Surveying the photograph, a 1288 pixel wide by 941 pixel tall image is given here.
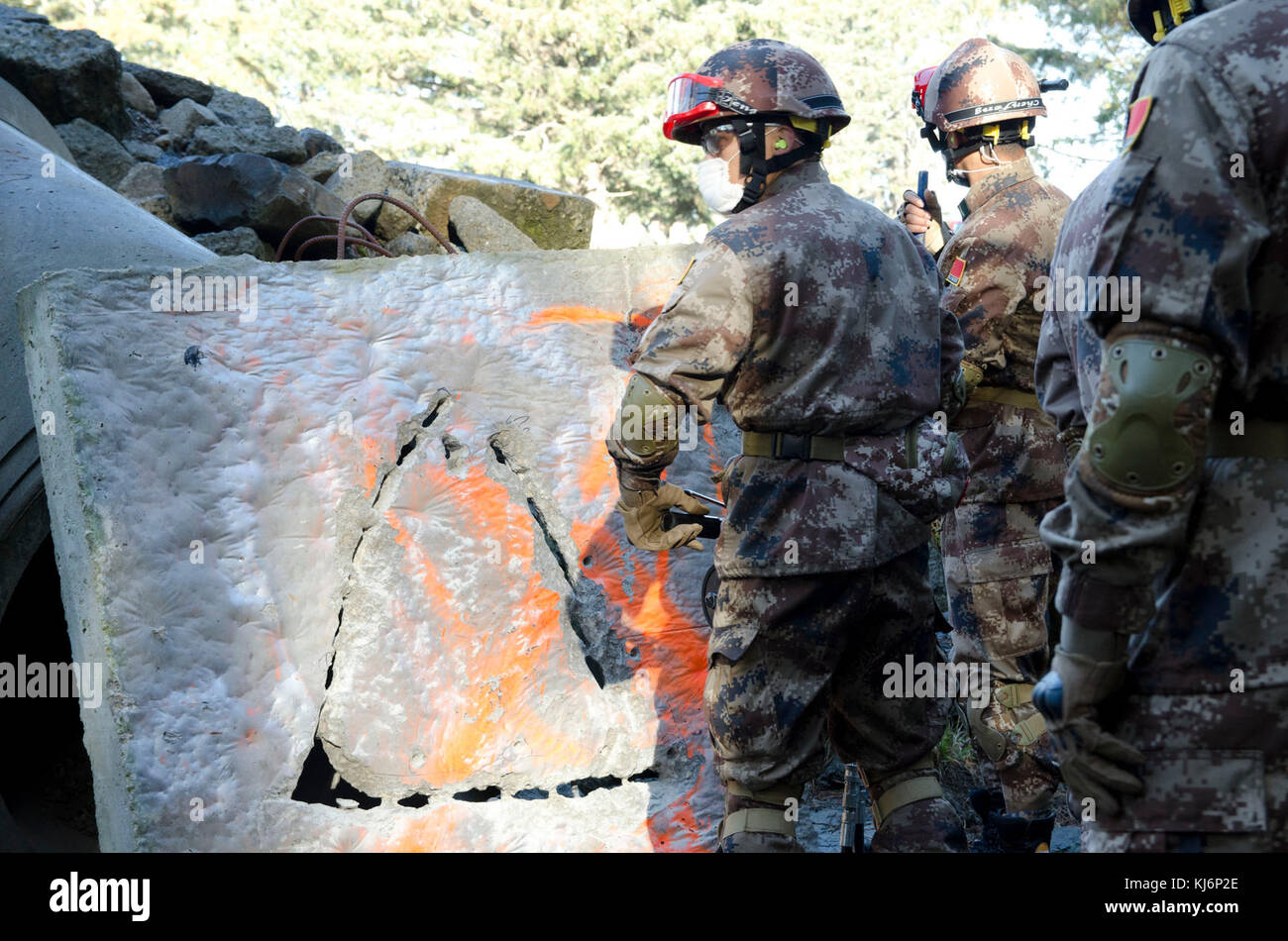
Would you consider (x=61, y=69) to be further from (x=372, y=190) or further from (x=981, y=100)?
(x=981, y=100)

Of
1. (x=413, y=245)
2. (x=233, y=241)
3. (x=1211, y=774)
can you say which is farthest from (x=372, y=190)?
(x=1211, y=774)

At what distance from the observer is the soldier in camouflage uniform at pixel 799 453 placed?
7.97ft

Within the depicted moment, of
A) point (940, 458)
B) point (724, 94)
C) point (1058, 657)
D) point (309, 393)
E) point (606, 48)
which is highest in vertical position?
point (606, 48)

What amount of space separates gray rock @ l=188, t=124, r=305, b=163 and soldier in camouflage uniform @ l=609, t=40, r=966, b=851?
4507mm

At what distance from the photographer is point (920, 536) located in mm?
2584

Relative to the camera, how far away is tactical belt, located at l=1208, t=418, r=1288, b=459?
1.54m

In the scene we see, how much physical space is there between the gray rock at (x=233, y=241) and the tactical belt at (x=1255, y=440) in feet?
15.2

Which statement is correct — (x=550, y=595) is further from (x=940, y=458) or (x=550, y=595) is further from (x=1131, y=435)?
(x=1131, y=435)

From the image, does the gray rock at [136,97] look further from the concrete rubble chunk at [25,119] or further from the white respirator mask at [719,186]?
the white respirator mask at [719,186]

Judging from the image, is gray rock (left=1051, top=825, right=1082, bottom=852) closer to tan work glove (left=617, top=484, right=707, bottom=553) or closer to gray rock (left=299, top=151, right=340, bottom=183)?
tan work glove (left=617, top=484, right=707, bottom=553)

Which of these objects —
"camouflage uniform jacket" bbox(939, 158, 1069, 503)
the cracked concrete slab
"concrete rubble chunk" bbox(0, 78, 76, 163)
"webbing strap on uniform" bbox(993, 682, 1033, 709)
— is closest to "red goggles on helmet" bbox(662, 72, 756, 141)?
A: the cracked concrete slab

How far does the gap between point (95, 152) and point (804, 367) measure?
483cm
